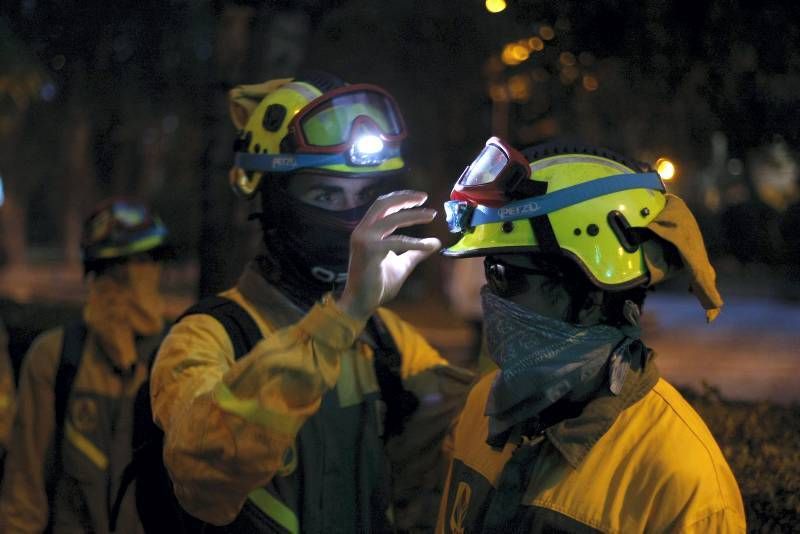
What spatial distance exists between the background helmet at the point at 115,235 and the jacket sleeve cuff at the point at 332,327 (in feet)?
9.83

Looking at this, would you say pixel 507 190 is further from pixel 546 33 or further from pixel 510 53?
pixel 510 53

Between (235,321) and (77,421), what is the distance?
6.25ft

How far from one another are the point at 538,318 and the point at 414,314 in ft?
57.0

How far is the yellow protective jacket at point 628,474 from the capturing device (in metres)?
2.01

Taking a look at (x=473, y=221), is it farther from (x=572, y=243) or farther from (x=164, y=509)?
(x=164, y=509)

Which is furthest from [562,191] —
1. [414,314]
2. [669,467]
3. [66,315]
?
[414,314]

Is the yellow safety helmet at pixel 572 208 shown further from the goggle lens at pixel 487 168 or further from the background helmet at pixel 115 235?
the background helmet at pixel 115 235

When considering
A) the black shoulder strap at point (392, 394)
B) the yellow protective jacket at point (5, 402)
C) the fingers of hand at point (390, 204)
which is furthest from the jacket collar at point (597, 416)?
the yellow protective jacket at point (5, 402)

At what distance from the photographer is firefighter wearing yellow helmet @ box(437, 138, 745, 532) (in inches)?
84.4

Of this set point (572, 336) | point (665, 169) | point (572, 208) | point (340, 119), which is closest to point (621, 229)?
point (572, 208)

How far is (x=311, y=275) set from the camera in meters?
3.14

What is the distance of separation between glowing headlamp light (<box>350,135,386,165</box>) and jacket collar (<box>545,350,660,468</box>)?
1.23 metres

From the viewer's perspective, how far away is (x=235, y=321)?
9.71 ft

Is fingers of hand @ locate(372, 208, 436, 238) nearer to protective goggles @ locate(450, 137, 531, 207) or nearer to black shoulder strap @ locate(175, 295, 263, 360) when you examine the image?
protective goggles @ locate(450, 137, 531, 207)
